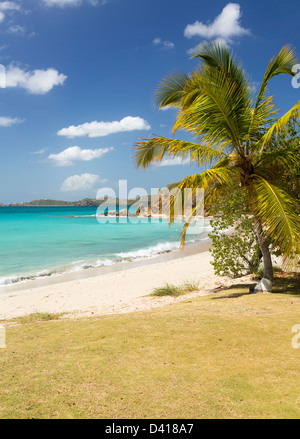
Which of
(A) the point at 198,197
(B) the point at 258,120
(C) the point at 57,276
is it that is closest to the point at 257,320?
(A) the point at 198,197

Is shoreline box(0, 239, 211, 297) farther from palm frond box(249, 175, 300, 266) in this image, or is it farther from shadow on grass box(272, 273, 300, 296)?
palm frond box(249, 175, 300, 266)

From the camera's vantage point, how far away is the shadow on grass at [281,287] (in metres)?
8.20

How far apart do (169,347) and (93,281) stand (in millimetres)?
10198

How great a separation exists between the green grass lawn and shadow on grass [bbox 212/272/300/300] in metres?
2.15

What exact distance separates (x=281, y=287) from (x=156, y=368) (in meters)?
6.16

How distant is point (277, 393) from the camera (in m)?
3.12

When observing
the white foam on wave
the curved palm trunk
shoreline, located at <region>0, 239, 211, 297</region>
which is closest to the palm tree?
the curved palm trunk

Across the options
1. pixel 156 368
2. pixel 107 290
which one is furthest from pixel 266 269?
pixel 107 290

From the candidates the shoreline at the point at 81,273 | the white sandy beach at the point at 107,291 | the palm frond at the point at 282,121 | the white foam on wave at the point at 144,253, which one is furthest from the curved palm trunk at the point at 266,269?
the white foam on wave at the point at 144,253

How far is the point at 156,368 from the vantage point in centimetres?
375

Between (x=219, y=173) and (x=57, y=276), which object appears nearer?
(x=219, y=173)

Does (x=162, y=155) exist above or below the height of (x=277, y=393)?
above
